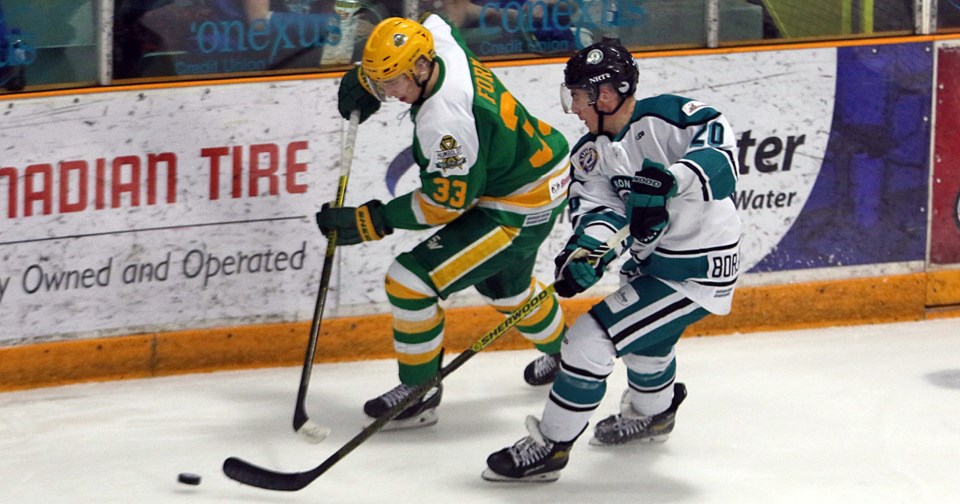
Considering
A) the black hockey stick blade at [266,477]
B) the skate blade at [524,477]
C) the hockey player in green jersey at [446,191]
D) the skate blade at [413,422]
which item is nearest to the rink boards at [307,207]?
the hockey player in green jersey at [446,191]

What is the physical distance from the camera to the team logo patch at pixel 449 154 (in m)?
3.58

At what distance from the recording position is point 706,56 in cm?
474

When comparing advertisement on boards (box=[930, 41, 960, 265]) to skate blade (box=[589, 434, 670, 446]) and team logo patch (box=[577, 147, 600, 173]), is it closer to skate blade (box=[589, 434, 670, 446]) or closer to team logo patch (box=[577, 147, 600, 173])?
skate blade (box=[589, 434, 670, 446])

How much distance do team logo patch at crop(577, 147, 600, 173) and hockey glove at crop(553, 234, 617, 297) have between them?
0.58ft

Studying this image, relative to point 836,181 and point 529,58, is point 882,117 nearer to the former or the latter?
point 836,181

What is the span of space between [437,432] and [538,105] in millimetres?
1220

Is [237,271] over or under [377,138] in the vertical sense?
under

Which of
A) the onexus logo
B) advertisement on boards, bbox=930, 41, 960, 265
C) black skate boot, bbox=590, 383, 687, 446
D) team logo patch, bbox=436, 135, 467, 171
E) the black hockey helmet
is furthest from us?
advertisement on boards, bbox=930, 41, 960, 265

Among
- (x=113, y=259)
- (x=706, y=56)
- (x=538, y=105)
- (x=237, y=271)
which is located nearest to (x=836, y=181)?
(x=706, y=56)

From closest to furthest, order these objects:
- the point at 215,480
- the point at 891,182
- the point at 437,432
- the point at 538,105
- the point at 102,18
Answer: the point at 215,480 → the point at 437,432 → the point at 102,18 → the point at 538,105 → the point at 891,182

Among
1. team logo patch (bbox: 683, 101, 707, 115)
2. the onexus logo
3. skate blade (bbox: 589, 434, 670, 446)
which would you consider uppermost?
the onexus logo

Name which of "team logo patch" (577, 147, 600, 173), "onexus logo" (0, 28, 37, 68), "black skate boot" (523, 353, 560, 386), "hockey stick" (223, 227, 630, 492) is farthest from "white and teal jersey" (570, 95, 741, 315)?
"onexus logo" (0, 28, 37, 68)

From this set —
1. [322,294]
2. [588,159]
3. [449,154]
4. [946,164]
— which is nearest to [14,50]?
[322,294]

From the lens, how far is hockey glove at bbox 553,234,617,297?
3.35 m
